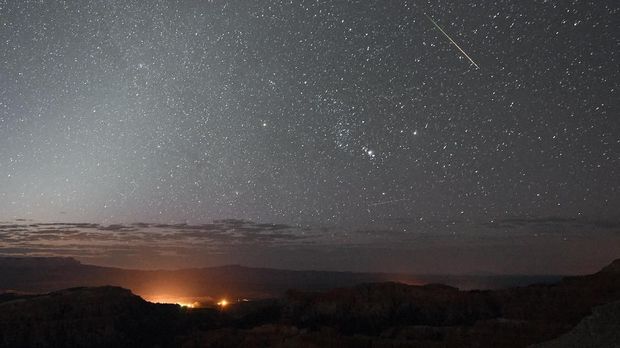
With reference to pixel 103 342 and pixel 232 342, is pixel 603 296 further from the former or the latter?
pixel 103 342

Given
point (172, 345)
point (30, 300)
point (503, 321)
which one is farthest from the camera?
point (30, 300)

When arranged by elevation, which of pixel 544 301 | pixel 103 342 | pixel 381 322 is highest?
pixel 544 301

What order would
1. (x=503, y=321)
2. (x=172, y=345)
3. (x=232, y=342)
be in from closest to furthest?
(x=503, y=321) < (x=232, y=342) < (x=172, y=345)

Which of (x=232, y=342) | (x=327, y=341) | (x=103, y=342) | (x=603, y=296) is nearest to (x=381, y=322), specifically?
(x=327, y=341)

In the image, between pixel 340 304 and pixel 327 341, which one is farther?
pixel 340 304

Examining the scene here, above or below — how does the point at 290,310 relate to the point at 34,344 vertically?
above

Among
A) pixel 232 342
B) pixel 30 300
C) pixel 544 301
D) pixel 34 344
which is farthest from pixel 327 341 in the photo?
pixel 30 300
